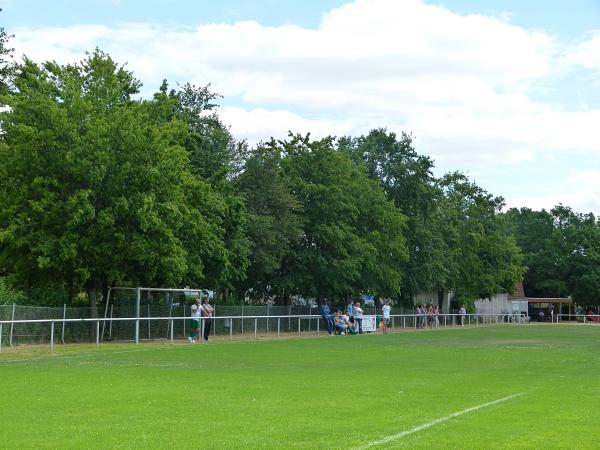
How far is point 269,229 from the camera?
55.5m

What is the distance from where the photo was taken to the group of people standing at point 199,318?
41.8m

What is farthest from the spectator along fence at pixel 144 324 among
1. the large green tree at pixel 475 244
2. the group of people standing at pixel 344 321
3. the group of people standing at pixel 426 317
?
the large green tree at pixel 475 244

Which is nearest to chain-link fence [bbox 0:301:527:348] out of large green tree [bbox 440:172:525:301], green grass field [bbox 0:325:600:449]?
green grass field [bbox 0:325:600:449]

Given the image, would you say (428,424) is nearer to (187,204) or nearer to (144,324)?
(144,324)

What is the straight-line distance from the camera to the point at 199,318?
41.8 meters

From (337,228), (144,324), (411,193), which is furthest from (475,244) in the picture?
(144,324)

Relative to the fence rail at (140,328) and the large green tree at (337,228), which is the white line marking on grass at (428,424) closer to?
the fence rail at (140,328)

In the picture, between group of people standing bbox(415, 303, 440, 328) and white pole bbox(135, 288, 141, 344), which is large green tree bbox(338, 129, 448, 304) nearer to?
group of people standing bbox(415, 303, 440, 328)

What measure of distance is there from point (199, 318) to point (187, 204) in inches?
224

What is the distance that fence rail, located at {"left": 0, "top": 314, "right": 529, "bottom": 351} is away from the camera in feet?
109

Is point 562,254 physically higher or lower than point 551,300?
higher

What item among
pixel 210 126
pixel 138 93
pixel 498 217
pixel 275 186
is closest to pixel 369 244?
pixel 275 186

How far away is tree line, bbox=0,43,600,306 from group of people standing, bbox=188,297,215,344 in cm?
173

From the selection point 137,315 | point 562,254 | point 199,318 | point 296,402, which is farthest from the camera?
point 562,254
